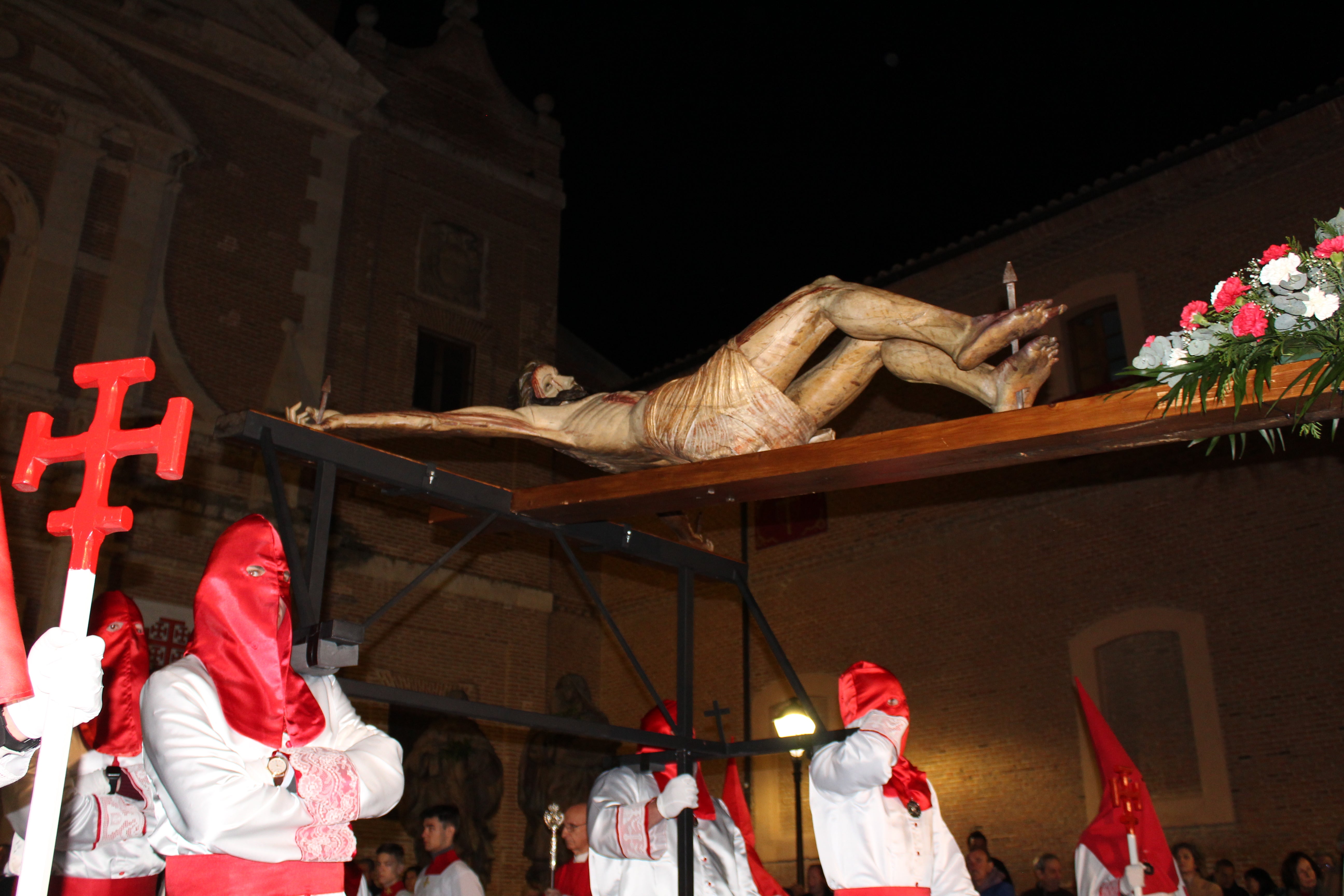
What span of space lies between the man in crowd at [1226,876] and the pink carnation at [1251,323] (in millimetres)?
7613

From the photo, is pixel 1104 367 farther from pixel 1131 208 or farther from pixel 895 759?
pixel 895 759

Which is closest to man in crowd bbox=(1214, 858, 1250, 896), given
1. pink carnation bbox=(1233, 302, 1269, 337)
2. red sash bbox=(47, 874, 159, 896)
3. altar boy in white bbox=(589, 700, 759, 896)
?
altar boy in white bbox=(589, 700, 759, 896)

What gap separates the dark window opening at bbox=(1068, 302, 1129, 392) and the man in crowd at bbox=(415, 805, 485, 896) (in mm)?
9150

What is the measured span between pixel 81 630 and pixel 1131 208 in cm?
1329

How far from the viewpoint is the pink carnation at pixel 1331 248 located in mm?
3631

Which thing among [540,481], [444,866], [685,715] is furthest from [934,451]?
[540,481]

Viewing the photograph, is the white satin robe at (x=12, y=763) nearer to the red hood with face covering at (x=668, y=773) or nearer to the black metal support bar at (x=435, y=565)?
the black metal support bar at (x=435, y=565)

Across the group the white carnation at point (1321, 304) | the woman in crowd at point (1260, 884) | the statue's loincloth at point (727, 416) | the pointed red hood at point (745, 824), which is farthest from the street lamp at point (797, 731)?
the white carnation at point (1321, 304)

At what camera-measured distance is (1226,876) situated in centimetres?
1024

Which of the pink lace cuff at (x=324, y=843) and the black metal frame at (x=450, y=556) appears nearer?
the pink lace cuff at (x=324, y=843)

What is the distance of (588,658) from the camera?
1683cm

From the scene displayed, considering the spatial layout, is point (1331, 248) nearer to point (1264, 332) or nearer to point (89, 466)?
point (1264, 332)

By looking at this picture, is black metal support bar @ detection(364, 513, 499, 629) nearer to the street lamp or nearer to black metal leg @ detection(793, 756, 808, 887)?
the street lamp

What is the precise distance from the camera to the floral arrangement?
11.9ft
